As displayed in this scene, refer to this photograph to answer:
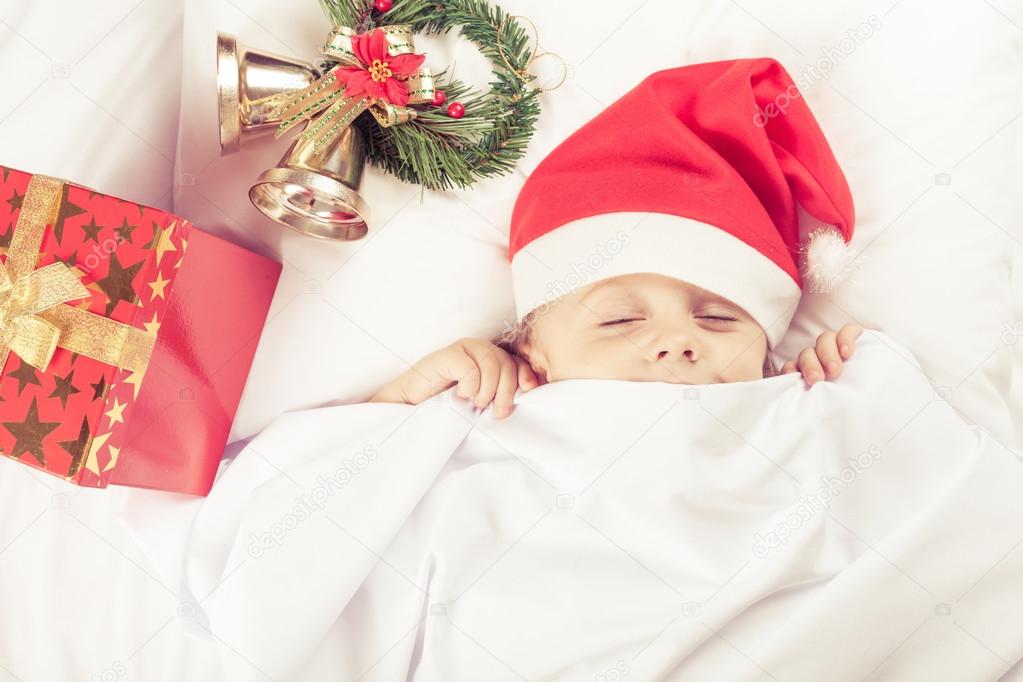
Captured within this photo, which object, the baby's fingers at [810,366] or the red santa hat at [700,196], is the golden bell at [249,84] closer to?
the red santa hat at [700,196]

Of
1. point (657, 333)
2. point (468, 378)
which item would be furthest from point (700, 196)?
point (468, 378)

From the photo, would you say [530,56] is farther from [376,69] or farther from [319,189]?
[319,189]

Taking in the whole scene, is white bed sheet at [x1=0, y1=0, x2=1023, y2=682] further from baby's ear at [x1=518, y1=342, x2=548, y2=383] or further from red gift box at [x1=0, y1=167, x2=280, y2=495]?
red gift box at [x1=0, y1=167, x2=280, y2=495]

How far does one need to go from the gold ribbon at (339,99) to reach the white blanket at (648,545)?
0.43 m

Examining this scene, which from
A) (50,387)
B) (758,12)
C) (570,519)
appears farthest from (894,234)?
(50,387)

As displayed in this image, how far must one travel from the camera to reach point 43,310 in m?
0.89

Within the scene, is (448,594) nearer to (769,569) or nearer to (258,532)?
(258,532)

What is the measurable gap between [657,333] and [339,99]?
1.82 feet

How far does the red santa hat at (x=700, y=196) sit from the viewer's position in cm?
111

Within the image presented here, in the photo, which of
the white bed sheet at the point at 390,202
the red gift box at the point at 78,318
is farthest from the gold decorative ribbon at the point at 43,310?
the white bed sheet at the point at 390,202

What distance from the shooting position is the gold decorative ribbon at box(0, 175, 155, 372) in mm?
890

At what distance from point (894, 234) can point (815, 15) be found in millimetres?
380

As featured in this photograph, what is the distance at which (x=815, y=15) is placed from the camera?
127 cm

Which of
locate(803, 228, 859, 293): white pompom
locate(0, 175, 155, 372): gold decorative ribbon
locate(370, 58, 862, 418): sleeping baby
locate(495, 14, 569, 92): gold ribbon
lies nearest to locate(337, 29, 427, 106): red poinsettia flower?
locate(495, 14, 569, 92): gold ribbon
